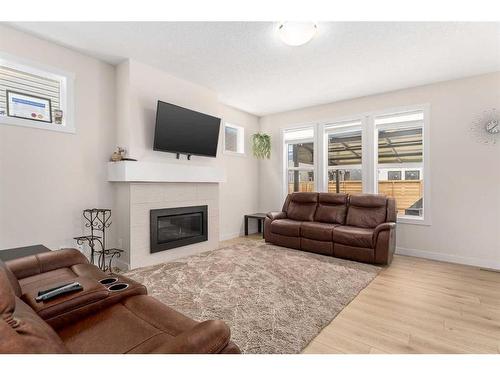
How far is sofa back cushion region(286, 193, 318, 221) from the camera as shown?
470 centimetres

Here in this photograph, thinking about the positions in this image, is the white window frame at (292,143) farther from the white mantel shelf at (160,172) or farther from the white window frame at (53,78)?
the white window frame at (53,78)

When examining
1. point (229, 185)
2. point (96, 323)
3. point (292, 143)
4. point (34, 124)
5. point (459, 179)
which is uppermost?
point (292, 143)

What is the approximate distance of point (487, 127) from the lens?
11.6ft

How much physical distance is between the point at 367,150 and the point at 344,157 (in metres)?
0.47

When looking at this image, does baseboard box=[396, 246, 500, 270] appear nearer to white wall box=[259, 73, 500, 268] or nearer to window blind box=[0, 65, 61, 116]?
white wall box=[259, 73, 500, 268]

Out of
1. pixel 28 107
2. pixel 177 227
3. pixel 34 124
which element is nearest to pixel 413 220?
pixel 177 227

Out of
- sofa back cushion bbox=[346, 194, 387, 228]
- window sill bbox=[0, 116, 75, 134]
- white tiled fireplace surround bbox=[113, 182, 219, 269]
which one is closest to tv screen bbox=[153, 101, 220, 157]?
white tiled fireplace surround bbox=[113, 182, 219, 269]

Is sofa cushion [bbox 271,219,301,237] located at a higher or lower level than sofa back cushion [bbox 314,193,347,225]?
lower

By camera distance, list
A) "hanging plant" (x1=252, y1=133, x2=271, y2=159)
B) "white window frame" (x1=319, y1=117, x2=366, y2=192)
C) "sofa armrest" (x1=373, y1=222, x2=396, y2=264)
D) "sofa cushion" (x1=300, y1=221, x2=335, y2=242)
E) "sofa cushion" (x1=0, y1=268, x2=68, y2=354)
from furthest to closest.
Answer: "hanging plant" (x1=252, y1=133, x2=271, y2=159)
"white window frame" (x1=319, y1=117, x2=366, y2=192)
"sofa cushion" (x1=300, y1=221, x2=335, y2=242)
"sofa armrest" (x1=373, y1=222, x2=396, y2=264)
"sofa cushion" (x1=0, y1=268, x2=68, y2=354)

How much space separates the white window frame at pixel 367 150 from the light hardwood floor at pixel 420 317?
4.27 ft

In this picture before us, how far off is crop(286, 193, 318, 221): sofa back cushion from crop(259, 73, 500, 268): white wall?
146 centimetres

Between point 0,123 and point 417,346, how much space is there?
423 cm

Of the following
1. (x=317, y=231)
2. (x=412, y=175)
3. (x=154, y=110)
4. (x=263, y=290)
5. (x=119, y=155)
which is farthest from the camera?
(x=412, y=175)

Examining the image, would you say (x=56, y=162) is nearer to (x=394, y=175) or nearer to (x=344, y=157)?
(x=344, y=157)
